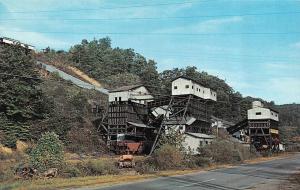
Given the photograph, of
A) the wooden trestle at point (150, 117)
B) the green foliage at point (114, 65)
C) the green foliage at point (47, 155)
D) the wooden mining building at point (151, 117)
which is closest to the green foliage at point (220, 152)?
the wooden mining building at point (151, 117)

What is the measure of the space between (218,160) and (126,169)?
17.1 meters

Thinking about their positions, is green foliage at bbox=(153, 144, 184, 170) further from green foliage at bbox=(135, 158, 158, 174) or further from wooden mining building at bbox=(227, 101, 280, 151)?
wooden mining building at bbox=(227, 101, 280, 151)

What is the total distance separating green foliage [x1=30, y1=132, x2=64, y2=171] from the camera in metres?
27.5

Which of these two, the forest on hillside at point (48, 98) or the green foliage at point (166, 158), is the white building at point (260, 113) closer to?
the forest on hillside at point (48, 98)

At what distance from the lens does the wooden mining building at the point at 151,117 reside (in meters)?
57.7

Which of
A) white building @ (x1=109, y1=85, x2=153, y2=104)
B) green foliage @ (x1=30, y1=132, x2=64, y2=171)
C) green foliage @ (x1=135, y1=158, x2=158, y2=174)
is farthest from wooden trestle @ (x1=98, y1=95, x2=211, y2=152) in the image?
green foliage @ (x1=30, y1=132, x2=64, y2=171)

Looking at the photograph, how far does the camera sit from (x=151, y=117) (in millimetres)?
64938

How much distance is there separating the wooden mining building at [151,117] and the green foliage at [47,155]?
83.1 feet

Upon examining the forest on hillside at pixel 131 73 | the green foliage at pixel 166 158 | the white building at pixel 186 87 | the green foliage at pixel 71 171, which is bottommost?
the green foliage at pixel 71 171

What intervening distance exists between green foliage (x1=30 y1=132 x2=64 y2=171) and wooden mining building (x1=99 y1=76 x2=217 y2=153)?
25336mm

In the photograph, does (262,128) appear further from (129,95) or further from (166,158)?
(166,158)

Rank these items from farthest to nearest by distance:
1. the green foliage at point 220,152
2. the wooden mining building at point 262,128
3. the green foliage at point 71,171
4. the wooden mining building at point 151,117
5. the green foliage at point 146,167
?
the wooden mining building at point 262,128, the wooden mining building at point 151,117, the green foliage at point 220,152, the green foliage at point 146,167, the green foliage at point 71,171

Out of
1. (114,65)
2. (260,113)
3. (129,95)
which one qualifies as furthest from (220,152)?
(114,65)

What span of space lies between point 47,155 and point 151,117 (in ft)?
123
